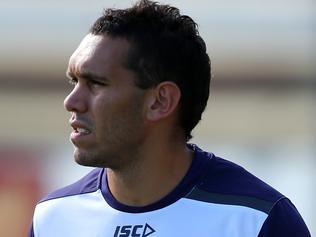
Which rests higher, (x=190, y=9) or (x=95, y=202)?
(x=190, y=9)

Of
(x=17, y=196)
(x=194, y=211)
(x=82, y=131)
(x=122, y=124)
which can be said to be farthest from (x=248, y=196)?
(x=17, y=196)

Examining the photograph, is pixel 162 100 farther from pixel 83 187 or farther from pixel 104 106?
pixel 83 187

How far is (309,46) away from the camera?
36.8 ft

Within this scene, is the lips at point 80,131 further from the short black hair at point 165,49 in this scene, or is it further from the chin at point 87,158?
the short black hair at point 165,49

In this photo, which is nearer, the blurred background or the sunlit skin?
the sunlit skin

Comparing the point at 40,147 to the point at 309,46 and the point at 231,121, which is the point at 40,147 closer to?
the point at 231,121

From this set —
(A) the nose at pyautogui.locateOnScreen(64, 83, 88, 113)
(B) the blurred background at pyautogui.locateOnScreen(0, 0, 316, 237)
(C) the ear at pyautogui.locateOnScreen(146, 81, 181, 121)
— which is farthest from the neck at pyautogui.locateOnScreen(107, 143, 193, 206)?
(B) the blurred background at pyautogui.locateOnScreen(0, 0, 316, 237)

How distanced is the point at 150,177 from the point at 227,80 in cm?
741

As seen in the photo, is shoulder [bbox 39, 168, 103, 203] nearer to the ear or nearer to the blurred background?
the ear

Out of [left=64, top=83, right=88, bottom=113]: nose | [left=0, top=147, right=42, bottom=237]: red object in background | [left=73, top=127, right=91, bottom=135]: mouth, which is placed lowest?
[left=0, top=147, right=42, bottom=237]: red object in background

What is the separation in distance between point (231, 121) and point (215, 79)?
395mm

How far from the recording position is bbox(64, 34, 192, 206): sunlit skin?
14.0ft

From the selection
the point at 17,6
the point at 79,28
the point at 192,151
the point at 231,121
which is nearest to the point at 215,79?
the point at 231,121

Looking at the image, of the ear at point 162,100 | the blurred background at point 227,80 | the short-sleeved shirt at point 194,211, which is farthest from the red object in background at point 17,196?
the ear at point 162,100
